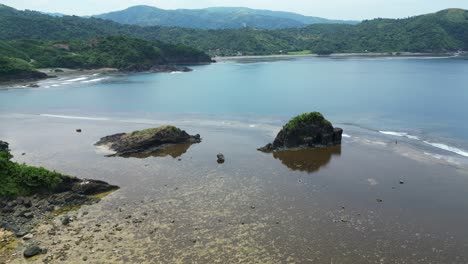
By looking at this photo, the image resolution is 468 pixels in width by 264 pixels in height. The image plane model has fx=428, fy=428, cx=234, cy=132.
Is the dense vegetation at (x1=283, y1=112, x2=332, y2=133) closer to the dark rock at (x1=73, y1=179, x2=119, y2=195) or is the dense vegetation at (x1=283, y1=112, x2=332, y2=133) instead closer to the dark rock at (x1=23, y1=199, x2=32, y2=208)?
the dark rock at (x1=73, y1=179, x2=119, y2=195)

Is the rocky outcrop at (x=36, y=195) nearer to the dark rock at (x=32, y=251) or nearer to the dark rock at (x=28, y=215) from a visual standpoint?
the dark rock at (x=28, y=215)

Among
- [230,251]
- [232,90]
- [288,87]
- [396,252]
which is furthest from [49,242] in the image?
[288,87]

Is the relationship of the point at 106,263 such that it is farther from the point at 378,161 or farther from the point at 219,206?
the point at 378,161

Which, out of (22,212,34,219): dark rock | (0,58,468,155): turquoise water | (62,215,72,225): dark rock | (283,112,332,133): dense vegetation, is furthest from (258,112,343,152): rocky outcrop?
(22,212,34,219): dark rock

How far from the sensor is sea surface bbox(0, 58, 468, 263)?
3484cm

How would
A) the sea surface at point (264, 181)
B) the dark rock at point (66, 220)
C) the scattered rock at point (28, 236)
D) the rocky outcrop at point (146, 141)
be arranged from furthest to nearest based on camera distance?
the rocky outcrop at point (146, 141) → the dark rock at point (66, 220) → the scattered rock at point (28, 236) → the sea surface at point (264, 181)

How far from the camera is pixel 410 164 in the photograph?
57438 mm

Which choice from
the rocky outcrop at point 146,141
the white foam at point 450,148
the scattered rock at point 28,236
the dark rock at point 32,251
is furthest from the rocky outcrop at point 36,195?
the white foam at point 450,148

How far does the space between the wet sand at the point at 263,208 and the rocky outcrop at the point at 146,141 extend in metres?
3.24

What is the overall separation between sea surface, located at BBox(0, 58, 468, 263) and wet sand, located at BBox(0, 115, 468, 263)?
0.16 m

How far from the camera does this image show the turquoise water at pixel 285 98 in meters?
91.1

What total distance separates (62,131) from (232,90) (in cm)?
6990

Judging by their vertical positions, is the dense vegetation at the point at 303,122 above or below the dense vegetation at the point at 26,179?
above

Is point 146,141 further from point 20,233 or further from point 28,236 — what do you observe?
point 28,236
